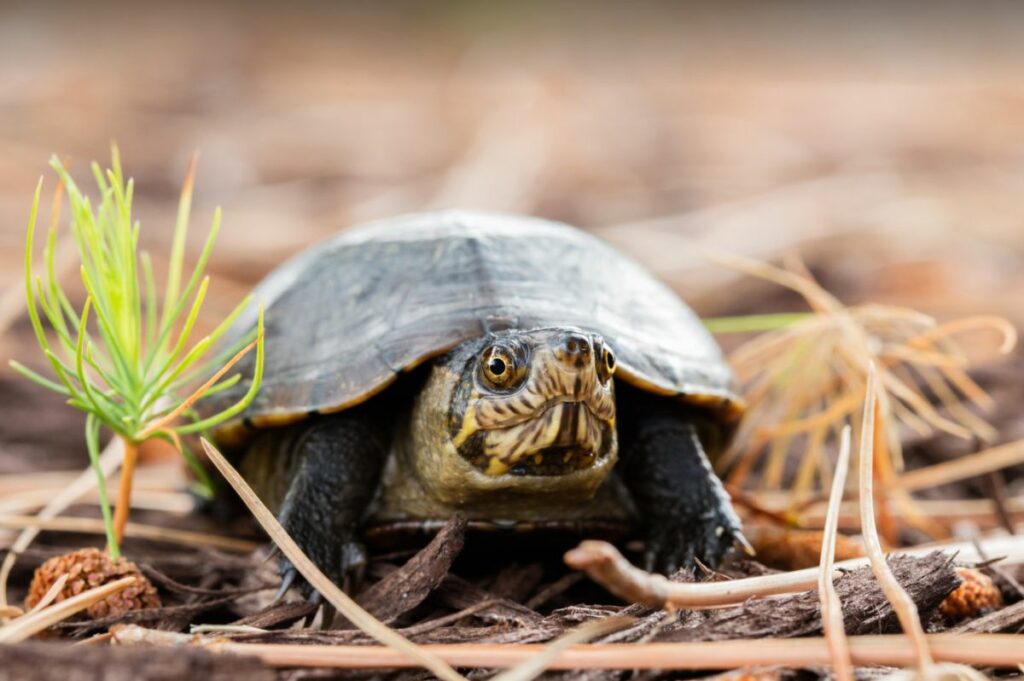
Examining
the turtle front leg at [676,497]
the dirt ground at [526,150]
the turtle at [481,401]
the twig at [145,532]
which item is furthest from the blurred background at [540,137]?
the turtle front leg at [676,497]

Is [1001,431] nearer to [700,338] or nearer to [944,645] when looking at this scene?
[700,338]

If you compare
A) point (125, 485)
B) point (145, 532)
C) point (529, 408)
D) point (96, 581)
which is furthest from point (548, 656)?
point (145, 532)

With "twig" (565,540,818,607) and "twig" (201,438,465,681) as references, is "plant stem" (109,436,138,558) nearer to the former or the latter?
"twig" (201,438,465,681)

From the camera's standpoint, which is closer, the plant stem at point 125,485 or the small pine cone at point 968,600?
the small pine cone at point 968,600

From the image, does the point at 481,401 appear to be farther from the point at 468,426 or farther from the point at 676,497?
the point at 676,497

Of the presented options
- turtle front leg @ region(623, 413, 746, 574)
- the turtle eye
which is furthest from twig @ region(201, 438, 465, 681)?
turtle front leg @ region(623, 413, 746, 574)

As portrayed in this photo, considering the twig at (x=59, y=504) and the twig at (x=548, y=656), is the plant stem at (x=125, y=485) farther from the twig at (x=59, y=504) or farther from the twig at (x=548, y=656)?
the twig at (x=548, y=656)

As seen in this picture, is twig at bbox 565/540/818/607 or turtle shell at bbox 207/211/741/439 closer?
twig at bbox 565/540/818/607
